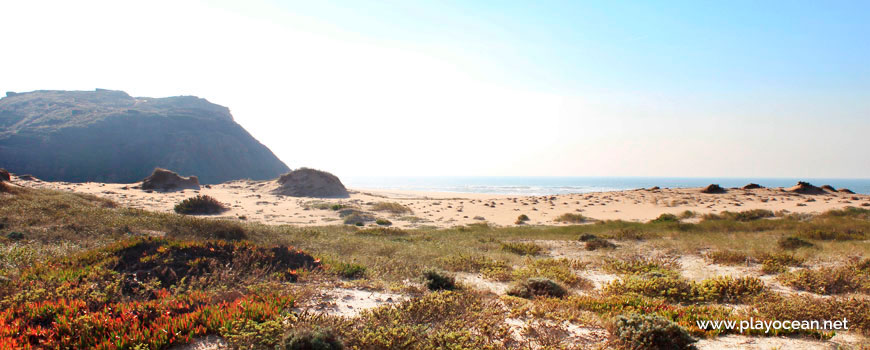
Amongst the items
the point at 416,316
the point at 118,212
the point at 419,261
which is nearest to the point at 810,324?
the point at 416,316

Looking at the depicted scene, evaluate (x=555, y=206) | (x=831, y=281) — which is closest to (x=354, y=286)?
(x=831, y=281)

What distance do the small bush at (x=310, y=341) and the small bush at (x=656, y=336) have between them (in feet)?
12.6

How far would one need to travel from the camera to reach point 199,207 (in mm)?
26453

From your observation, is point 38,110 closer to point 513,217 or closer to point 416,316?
point 513,217

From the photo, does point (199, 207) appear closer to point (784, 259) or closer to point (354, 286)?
point (354, 286)

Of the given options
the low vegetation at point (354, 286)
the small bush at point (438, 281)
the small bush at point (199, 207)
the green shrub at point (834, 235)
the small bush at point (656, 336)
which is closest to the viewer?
the low vegetation at point (354, 286)

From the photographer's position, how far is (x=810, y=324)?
544cm

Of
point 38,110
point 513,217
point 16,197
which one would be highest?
point 38,110

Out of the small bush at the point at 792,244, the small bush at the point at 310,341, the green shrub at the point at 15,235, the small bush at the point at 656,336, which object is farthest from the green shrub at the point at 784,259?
the green shrub at the point at 15,235

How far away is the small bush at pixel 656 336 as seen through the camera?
4.68 meters

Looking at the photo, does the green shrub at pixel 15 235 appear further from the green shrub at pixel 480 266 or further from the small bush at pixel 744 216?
the small bush at pixel 744 216

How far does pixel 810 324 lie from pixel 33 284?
12572mm

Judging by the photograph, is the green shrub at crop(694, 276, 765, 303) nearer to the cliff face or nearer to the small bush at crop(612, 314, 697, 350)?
the small bush at crop(612, 314, 697, 350)

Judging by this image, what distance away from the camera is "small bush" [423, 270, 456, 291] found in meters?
7.70
